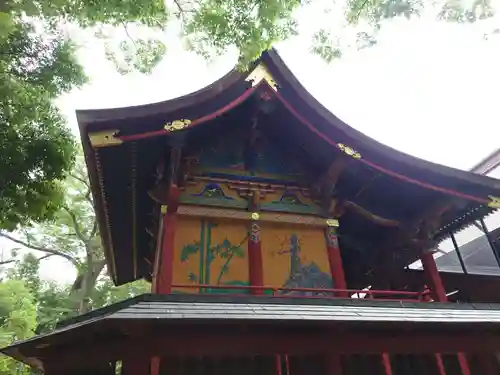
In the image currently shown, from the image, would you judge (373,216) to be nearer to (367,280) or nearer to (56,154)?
(367,280)

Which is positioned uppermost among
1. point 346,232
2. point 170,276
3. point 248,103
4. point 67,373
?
point 248,103

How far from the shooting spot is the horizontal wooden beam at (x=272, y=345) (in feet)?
12.7

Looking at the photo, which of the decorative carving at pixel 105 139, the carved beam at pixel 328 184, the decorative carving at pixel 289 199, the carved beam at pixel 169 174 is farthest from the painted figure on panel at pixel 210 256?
the decorative carving at pixel 105 139

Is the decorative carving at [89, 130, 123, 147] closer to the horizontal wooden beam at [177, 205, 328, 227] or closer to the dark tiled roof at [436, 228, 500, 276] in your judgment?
the horizontal wooden beam at [177, 205, 328, 227]

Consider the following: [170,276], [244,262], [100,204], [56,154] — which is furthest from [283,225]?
[56,154]

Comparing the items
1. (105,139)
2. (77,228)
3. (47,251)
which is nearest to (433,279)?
Result: (105,139)

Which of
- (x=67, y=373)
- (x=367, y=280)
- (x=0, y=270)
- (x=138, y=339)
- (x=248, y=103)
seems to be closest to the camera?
(x=138, y=339)

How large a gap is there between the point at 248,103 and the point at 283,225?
2183mm

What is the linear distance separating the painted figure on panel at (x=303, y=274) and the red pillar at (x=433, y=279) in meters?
1.86

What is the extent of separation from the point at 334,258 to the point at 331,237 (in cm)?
40

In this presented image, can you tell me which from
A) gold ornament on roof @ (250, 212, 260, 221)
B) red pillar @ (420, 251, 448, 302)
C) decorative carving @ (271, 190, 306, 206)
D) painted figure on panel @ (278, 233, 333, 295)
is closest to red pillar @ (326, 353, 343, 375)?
painted figure on panel @ (278, 233, 333, 295)

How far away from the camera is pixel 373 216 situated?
7.23 metres

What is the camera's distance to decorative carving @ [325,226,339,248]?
6.71 m

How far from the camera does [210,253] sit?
6156mm
